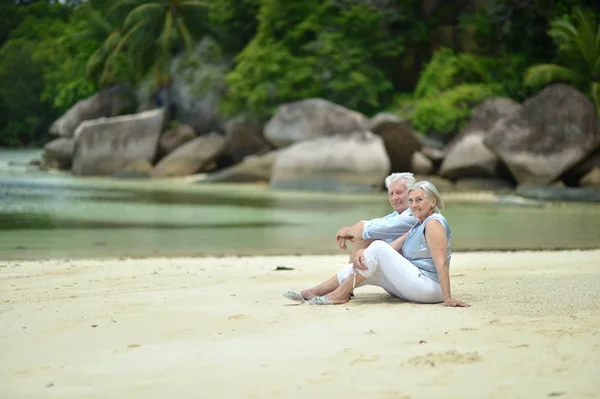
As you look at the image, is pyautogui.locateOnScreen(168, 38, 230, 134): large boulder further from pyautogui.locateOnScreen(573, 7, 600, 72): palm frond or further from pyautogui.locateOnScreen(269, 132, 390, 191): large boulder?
pyautogui.locateOnScreen(573, 7, 600, 72): palm frond

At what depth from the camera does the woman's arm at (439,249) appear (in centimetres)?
555

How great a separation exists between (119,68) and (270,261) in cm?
2862

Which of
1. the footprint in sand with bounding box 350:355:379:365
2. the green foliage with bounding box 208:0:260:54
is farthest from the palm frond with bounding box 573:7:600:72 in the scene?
the footprint in sand with bounding box 350:355:379:365

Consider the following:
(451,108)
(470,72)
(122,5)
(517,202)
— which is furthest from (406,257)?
(122,5)

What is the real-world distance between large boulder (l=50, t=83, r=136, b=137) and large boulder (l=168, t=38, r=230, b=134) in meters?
3.16

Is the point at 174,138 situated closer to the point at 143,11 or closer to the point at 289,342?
the point at 143,11

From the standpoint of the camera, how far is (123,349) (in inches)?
179

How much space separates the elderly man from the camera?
5867 millimetres

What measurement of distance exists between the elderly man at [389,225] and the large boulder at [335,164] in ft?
59.2

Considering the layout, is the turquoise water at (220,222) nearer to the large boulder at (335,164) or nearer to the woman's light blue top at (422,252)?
the large boulder at (335,164)

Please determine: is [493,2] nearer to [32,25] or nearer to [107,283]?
[107,283]

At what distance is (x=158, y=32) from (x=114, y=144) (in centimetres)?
564

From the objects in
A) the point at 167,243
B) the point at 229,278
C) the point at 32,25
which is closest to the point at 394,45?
the point at 167,243

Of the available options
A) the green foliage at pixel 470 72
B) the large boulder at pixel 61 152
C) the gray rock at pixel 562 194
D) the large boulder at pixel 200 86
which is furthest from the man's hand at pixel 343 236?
the large boulder at pixel 61 152
